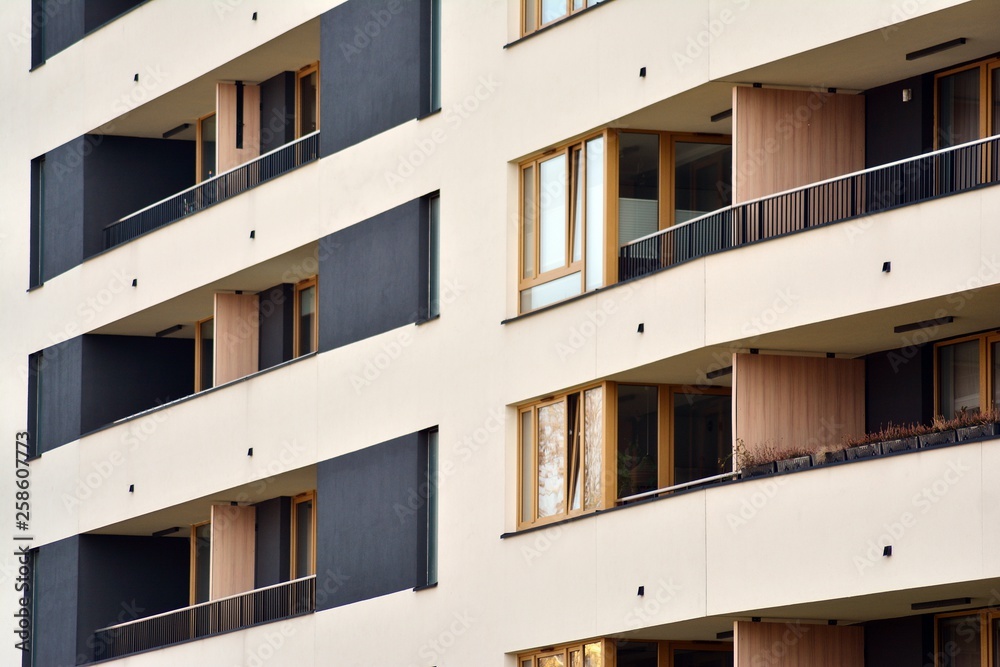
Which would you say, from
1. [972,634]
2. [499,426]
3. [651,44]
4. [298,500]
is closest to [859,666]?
[972,634]

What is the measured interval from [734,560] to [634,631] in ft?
7.99

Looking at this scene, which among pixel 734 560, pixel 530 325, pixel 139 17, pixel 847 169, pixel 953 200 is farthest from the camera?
pixel 139 17

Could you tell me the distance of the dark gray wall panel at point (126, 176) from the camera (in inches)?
1882

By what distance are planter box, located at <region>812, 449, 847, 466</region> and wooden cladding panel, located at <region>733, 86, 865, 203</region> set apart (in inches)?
169

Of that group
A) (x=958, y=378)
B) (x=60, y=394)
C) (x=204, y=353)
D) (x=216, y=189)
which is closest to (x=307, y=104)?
(x=216, y=189)

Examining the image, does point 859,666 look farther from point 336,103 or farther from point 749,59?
point 336,103

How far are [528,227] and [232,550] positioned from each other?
37.4 ft

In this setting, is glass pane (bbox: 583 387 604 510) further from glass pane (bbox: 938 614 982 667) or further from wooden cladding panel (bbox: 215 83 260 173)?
wooden cladding panel (bbox: 215 83 260 173)

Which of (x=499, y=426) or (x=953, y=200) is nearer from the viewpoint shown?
(x=953, y=200)

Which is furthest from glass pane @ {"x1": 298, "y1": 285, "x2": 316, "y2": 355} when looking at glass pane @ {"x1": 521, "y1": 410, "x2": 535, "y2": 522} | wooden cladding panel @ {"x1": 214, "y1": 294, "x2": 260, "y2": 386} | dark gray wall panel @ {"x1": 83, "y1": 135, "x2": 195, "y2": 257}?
glass pane @ {"x1": 521, "y1": 410, "x2": 535, "y2": 522}

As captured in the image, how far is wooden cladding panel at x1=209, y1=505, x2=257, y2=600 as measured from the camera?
4350 cm

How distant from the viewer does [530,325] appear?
115 ft

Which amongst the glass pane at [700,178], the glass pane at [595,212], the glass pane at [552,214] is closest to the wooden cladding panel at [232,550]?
the glass pane at [552,214]

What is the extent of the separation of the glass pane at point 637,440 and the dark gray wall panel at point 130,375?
16.4 metres
